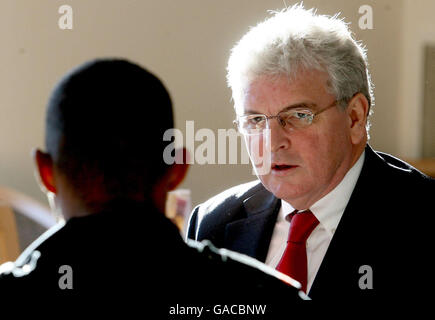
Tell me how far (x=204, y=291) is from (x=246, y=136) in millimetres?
894

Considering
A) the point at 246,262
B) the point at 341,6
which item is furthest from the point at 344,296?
the point at 341,6

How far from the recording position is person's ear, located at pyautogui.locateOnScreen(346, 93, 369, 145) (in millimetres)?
1647

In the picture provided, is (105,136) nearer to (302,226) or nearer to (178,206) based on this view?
(302,226)

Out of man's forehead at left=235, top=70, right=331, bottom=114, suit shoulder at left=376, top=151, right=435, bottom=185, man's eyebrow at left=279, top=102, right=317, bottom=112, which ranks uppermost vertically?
man's forehead at left=235, top=70, right=331, bottom=114

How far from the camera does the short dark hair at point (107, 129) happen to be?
0.80m

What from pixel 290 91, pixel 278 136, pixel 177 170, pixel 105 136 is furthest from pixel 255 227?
pixel 105 136

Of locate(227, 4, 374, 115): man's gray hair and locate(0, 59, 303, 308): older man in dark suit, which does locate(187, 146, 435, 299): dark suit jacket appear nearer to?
locate(227, 4, 374, 115): man's gray hair

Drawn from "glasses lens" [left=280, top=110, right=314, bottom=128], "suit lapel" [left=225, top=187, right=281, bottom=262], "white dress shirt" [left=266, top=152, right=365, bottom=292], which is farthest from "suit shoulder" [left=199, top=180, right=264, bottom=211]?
"glasses lens" [left=280, top=110, right=314, bottom=128]

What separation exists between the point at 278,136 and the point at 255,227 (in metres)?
0.26

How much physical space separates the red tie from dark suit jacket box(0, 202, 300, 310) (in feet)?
2.35

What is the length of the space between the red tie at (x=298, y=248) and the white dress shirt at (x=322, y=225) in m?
0.02

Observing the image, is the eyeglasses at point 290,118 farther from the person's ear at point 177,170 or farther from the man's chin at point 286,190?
the person's ear at point 177,170

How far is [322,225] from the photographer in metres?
1.59

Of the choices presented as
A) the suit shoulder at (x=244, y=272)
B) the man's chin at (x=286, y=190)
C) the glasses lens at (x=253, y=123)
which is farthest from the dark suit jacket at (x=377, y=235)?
the suit shoulder at (x=244, y=272)
